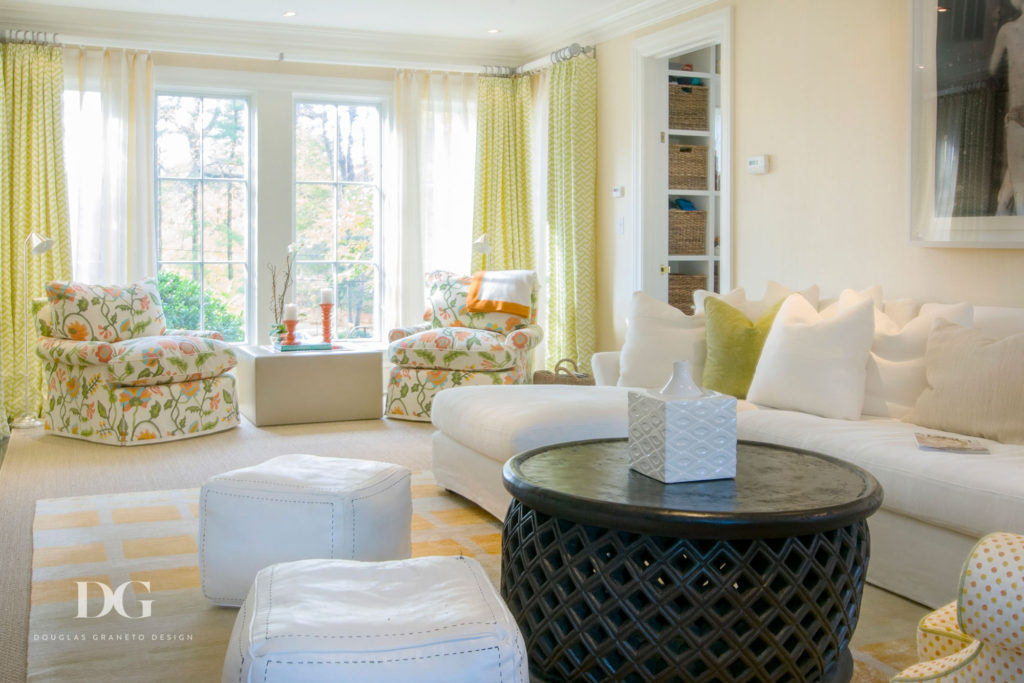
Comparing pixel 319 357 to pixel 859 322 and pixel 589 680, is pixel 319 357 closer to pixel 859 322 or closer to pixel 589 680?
pixel 859 322

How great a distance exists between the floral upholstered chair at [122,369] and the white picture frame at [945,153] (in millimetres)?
3638

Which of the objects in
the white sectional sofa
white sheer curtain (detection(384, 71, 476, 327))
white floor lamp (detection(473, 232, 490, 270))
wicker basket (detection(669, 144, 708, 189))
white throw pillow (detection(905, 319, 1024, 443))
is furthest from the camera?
white sheer curtain (detection(384, 71, 476, 327))

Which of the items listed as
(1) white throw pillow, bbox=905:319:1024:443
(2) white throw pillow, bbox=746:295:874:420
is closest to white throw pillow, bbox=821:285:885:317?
(2) white throw pillow, bbox=746:295:874:420

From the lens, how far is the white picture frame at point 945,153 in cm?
362

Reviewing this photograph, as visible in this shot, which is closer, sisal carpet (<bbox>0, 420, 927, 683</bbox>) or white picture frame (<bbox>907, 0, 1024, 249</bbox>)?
sisal carpet (<bbox>0, 420, 927, 683</bbox>)

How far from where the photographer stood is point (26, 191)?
19.7ft

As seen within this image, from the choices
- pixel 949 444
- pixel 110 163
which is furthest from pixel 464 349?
pixel 949 444

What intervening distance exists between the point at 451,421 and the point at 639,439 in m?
1.74

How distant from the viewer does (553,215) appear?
6750mm

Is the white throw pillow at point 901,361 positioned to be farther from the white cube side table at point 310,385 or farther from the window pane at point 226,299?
the window pane at point 226,299

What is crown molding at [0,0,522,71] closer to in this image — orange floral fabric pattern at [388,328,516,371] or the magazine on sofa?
orange floral fabric pattern at [388,328,516,371]

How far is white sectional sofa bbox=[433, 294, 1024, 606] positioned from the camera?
2627 mm

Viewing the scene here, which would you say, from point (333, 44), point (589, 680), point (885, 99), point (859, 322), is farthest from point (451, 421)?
point (333, 44)

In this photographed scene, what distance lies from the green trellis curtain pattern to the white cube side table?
1.31 m
